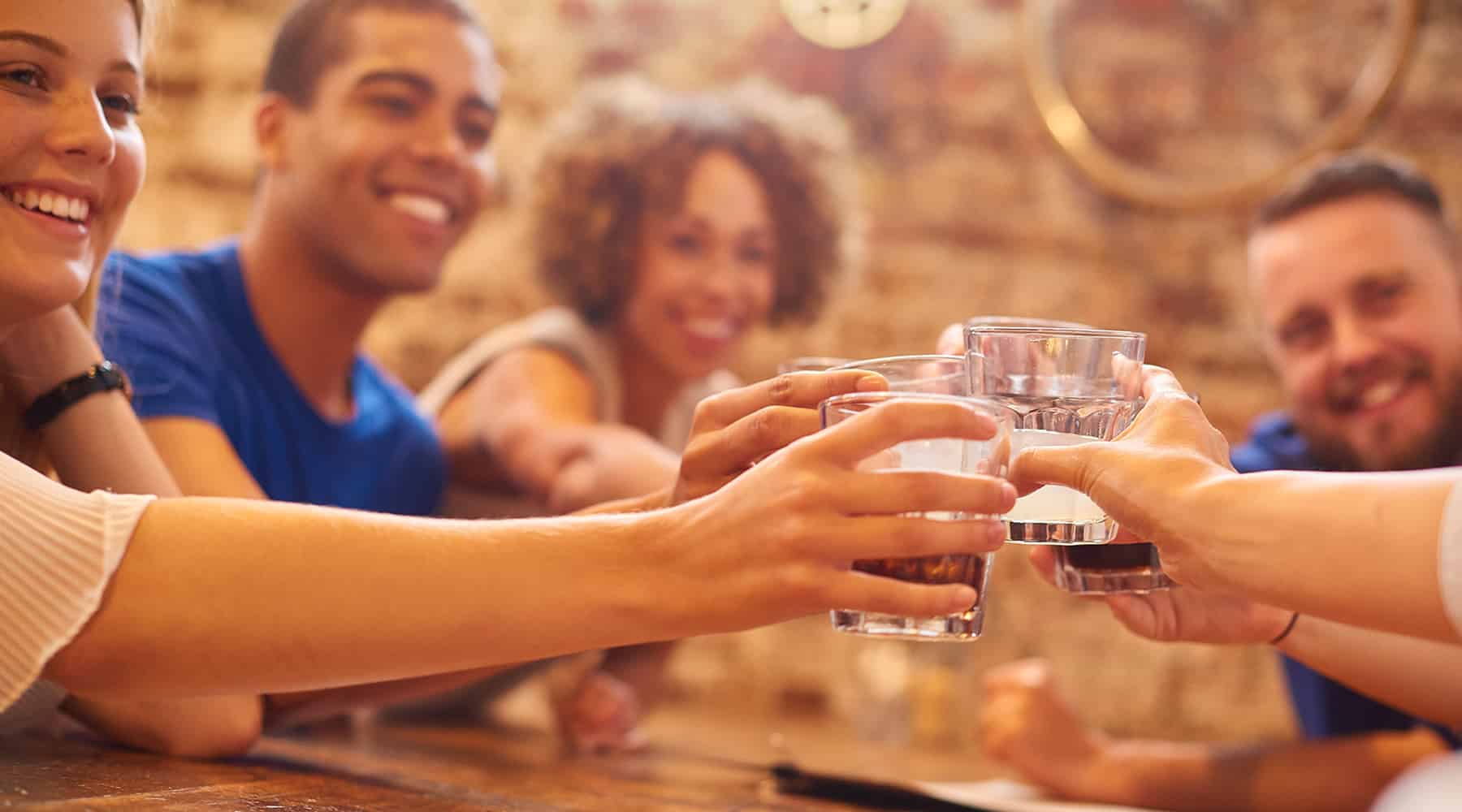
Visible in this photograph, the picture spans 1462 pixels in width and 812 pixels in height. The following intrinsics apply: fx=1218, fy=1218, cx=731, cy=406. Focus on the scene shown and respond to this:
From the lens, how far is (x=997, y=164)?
350 centimetres

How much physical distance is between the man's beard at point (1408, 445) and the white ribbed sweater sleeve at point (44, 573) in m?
1.88

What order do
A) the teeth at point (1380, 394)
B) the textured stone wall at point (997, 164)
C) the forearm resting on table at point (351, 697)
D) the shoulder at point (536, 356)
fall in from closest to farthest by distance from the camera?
the forearm resting on table at point (351, 697), the teeth at point (1380, 394), the shoulder at point (536, 356), the textured stone wall at point (997, 164)

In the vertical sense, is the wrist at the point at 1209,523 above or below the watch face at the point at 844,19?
below

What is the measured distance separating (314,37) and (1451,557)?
1.80 metres

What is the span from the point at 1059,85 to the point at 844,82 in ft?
2.03

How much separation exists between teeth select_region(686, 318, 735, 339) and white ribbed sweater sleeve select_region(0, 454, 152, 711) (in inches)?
66.4

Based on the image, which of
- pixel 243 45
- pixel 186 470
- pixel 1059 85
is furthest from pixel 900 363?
pixel 243 45

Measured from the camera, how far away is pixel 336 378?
1.96 metres

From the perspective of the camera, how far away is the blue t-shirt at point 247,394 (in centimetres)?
150

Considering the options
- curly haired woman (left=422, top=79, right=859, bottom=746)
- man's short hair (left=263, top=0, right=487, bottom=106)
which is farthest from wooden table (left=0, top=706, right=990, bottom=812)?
man's short hair (left=263, top=0, right=487, bottom=106)

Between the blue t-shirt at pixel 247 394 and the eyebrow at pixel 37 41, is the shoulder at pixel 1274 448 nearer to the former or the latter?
the blue t-shirt at pixel 247 394

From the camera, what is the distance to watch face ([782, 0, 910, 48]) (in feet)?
8.87

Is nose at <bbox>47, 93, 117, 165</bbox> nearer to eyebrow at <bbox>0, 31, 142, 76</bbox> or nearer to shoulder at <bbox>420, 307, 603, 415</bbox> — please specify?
eyebrow at <bbox>0, 31, 142, 76</bbox>

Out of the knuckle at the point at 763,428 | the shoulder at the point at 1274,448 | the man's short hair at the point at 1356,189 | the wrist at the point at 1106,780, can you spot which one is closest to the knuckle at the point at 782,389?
the knuckle at the point at 763,428
